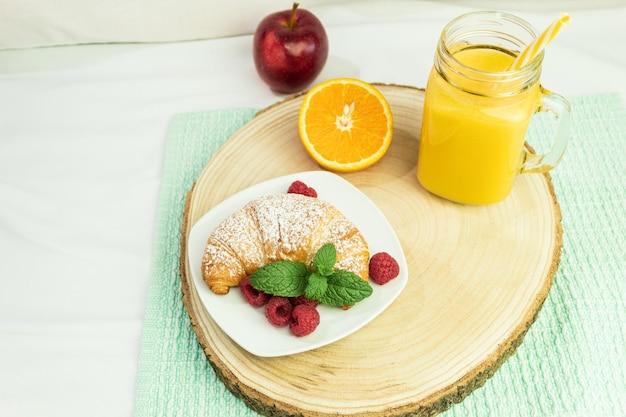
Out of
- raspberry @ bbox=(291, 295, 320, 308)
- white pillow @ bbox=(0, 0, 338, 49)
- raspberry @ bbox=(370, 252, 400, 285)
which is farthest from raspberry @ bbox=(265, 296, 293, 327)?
white pillow @ bbox=(0, 0, 338, 49)

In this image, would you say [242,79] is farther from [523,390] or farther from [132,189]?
[523,390]

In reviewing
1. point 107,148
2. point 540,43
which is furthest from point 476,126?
point 107,148

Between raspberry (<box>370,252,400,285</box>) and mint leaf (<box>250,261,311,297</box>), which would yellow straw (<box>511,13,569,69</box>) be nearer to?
raspberry (<box>370,252,400,285</box>)

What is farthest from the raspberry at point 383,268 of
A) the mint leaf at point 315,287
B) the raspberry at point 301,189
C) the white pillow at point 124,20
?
the white pillow at point 124,20

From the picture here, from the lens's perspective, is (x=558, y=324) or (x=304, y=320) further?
(x=558, y=324)

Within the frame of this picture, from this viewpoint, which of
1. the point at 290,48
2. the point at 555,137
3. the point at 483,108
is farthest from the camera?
the point at 290,48

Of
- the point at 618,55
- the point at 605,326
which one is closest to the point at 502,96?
the point at 605,326

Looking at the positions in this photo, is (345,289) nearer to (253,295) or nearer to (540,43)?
(253,295)

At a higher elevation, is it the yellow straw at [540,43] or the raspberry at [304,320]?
the yellow straw at [540,43]

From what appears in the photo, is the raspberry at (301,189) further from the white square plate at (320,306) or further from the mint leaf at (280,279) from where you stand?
the mint leaf at (280,279)
